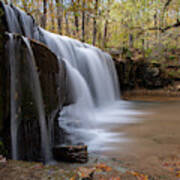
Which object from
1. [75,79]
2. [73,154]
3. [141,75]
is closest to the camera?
[73,154]

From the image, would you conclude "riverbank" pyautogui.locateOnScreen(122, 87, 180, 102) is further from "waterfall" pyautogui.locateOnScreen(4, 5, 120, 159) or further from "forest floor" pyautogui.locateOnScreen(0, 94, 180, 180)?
"forest floor" pyautogui.locateOnScreen(0, 94, 180, 180)

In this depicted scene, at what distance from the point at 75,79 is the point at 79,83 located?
0.30m

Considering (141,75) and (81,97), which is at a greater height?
(81,97)

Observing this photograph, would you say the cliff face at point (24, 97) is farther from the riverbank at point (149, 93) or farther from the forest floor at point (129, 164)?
the riverbank at point (149, 93)

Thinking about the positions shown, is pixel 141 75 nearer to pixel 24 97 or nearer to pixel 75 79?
pixel 75 79

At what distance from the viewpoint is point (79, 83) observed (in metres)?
5.84

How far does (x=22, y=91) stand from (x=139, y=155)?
243 centimetres

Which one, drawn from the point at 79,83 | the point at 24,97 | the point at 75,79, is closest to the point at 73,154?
the point at 24,97

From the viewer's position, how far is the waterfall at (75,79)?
132 inches

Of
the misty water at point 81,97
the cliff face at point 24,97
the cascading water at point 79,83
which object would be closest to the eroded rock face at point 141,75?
the cascading water at point 79,83

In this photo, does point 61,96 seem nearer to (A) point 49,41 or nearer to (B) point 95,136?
(B) point 95,136

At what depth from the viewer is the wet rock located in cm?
289

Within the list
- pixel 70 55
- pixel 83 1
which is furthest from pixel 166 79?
pixel 83 1

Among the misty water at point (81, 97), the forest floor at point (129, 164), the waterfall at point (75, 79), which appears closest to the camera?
the forest floor at point (129, 164)
